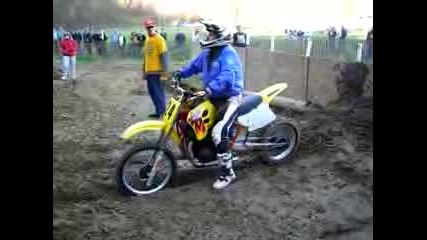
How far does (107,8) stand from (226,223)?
2.75 ft

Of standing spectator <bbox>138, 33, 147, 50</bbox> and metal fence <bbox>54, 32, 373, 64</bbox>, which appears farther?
metal fence <bbox>54, 32, 373, 64</bbox>

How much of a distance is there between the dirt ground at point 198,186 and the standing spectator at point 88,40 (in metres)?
0.06

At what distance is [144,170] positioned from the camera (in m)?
1.88

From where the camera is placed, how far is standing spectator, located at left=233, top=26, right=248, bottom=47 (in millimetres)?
1896

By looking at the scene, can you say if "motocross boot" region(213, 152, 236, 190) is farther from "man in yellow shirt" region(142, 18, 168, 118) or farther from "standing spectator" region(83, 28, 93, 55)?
"standing spectator" region(83, 28, 93, 55)

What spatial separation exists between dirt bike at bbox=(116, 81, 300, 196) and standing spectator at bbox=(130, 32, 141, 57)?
0.18m

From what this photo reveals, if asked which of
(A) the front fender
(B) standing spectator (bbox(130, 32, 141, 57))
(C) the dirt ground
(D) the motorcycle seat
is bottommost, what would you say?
(C) the dirt ground

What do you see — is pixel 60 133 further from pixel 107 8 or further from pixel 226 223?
pixel 226 223

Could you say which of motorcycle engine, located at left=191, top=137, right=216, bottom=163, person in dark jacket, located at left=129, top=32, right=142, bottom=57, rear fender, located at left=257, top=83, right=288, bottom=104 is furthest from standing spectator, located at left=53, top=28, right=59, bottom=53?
rear fender, located at left=257, top=83, right=288, bottom=104

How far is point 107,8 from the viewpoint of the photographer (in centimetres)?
187

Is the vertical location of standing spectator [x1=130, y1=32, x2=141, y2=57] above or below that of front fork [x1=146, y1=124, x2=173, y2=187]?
above

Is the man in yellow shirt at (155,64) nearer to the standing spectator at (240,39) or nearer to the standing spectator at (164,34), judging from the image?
the standing spectator at (164,34)
